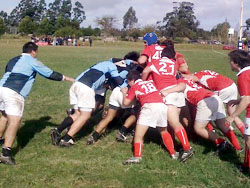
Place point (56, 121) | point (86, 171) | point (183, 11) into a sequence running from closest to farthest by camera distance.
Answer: point (86, 171) → point (56, 121) → point (183, 11)

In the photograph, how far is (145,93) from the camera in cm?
565

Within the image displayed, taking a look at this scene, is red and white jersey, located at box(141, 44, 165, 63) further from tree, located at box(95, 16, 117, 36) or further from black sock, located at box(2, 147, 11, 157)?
tree, located at box(95, 16, 117, 36)

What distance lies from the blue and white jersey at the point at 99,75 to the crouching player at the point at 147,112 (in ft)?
2.39

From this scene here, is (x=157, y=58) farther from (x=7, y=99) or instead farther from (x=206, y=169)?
(x=7, y=99)

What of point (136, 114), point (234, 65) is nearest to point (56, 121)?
point (136, 114)

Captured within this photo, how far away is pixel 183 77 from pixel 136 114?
116cm

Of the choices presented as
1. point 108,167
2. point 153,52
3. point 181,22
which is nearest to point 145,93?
point 153,52

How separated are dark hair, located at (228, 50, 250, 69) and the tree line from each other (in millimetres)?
73530

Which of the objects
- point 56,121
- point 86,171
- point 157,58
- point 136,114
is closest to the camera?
point 86,171

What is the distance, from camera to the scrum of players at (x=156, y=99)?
554cm

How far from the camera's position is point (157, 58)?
251 inches

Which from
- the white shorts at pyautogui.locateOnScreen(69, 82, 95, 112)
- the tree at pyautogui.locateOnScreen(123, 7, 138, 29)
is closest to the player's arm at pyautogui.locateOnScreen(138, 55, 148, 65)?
the white shorts at pyautogui.locateOnScreen(69, 82, 95, 112)

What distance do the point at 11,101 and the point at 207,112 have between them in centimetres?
315

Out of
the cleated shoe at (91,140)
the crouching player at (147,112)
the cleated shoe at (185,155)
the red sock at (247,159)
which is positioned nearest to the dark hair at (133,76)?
the crouching player at (147,112)
